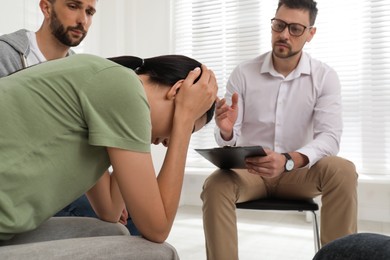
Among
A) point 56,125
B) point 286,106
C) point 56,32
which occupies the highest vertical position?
point 56,32

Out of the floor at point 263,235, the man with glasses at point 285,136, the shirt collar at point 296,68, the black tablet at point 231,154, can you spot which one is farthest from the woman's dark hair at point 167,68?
the floor at point 263,235

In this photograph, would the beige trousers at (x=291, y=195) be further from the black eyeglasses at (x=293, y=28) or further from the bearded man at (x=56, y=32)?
the bearded man at (x=56, y=32)

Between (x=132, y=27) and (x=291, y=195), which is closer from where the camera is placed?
(x=291, y=195)

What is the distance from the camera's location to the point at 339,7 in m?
3.21

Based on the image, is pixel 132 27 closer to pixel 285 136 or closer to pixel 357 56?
pixel 357 56

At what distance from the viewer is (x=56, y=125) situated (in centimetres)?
77

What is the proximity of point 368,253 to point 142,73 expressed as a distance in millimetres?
675

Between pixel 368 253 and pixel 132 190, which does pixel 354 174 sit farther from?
pixel 368 253

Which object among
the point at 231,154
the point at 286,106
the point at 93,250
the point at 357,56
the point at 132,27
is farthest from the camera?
the point at 132,27

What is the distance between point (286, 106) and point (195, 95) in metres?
1.26

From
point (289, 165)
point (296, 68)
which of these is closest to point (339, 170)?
point (289, 165)

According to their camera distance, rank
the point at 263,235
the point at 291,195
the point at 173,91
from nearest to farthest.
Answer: the point at 173,91
the point at 291,195
the point at 263,235

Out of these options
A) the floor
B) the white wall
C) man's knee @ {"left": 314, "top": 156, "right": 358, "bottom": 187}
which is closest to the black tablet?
man's knee @ {"left": 314, "top": 156, "right": 358, "bottom": 187}

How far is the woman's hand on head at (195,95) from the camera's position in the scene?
3.03 feet
